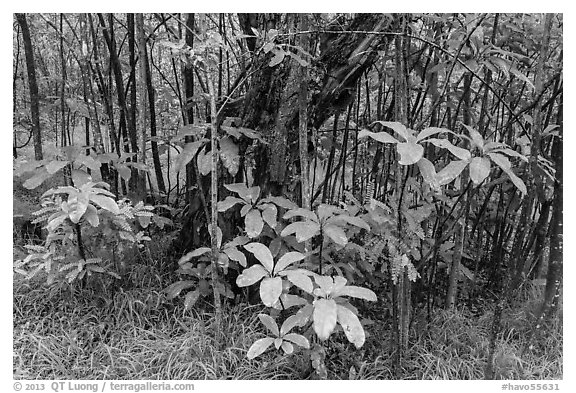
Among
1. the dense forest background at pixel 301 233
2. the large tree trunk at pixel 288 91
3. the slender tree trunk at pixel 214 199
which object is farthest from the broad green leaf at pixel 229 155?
the large tree trunk at pixel 288 91

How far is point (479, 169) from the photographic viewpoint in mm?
1426

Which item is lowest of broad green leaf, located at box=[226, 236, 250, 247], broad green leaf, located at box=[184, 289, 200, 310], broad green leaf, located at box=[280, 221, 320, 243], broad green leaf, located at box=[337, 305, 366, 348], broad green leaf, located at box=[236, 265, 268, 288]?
broad green leaf, located at box=[184, 289, 200, 310]

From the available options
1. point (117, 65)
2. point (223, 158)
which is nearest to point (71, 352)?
point (223, 158)

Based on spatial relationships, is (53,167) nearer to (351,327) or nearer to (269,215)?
(269,215)

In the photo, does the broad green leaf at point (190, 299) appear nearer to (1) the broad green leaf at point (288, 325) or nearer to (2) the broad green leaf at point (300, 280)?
(1) the broad green leaf at point (288, 325)

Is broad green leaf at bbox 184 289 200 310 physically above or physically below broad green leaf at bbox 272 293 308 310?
below

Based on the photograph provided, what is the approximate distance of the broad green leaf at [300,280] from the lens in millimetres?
1414

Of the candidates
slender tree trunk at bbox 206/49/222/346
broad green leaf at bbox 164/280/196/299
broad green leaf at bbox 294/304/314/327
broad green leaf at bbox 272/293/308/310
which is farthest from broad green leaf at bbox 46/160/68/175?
broad green leaf at bbox 294/304/314/327

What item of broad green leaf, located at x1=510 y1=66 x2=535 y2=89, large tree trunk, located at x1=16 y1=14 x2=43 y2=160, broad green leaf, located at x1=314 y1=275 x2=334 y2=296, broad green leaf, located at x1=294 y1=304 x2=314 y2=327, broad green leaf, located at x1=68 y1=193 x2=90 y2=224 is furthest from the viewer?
large tree trunk, located at x1=16 y1=14 x2=43 y2=160

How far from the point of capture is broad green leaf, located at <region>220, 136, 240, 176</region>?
7.20 ft

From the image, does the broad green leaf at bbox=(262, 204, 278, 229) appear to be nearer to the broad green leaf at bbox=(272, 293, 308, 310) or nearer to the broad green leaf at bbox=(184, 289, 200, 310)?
the broad green leaf at bbox=(272, 293, 308, 310)

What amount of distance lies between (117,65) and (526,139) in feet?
8.05

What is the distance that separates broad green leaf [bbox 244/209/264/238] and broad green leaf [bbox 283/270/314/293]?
523 millimetres

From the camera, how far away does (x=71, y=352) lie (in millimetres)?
2203
